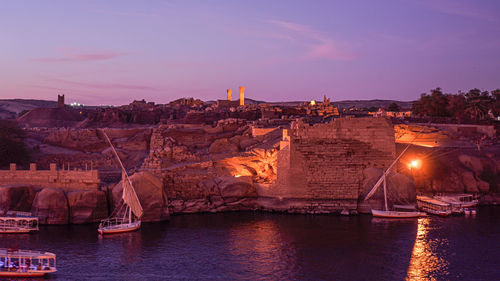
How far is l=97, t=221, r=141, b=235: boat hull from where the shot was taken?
102 ft

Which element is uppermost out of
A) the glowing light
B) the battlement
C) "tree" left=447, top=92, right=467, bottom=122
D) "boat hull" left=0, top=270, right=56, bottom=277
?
"tree" left=447, top=92, right=467, bottom=122

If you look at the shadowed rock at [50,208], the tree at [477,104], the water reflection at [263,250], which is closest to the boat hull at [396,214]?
the water reflection at [263,250]

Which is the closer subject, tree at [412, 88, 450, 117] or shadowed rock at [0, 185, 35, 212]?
shadowed rock at [0, 185, 35, 212]

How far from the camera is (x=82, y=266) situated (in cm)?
2478

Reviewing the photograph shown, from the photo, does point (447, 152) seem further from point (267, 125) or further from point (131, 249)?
point (131, 249)

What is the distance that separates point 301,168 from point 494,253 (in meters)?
15.8

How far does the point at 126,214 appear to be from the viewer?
34.0m

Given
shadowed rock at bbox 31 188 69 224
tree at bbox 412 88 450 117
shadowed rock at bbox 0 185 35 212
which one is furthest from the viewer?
tree at bbox 412 88 450 117

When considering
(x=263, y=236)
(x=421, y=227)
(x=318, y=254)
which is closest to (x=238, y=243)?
(x=263, y=236)

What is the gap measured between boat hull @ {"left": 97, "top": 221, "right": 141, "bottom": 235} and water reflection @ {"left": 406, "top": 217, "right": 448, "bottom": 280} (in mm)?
17865

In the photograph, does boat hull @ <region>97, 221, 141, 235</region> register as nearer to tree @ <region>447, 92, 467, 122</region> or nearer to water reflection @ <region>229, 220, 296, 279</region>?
water reflection @ <region>229, 220, 296, 279</region>

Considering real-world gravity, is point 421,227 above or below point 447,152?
below

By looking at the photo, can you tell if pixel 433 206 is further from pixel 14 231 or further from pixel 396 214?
pixel 14 231

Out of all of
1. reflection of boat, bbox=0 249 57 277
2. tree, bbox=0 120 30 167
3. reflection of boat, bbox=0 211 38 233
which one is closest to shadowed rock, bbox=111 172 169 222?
reflection of boat, bbox=0 211 38 233
